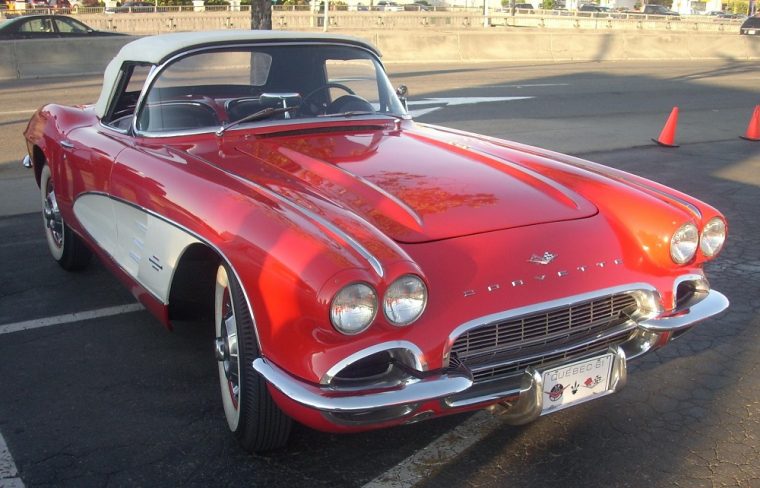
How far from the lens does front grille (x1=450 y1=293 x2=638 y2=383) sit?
117 inches

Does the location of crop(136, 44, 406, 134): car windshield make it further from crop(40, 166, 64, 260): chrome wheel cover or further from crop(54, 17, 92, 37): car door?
crop(54, 17, 92, 37): car door

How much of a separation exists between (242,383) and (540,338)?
113 centimetres

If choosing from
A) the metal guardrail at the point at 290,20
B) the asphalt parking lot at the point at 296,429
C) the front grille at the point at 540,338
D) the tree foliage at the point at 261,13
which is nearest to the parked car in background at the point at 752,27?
the metal guardrail at the point at 290,20

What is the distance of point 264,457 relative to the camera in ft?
10.7

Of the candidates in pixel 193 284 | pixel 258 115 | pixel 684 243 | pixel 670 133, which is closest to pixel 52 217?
pixel 258 115

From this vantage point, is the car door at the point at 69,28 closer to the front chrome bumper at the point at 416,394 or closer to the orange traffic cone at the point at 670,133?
the orange traffic cone at the point at 670,133

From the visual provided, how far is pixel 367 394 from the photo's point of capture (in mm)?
2730

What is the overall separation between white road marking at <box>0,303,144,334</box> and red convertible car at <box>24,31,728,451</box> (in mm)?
444

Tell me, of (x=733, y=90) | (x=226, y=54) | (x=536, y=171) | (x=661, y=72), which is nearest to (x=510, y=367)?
(x=536, y=171)

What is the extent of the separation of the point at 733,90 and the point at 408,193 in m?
15.9

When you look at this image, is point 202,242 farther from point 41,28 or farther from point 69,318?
point 41,28

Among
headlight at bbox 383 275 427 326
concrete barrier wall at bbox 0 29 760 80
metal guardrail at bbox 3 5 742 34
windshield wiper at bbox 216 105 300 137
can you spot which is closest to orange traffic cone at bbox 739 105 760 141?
windshield wiper at bbox 216 105 300 137

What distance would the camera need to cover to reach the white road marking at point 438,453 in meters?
3.10

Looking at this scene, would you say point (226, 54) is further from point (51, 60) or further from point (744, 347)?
point (51, 60)
